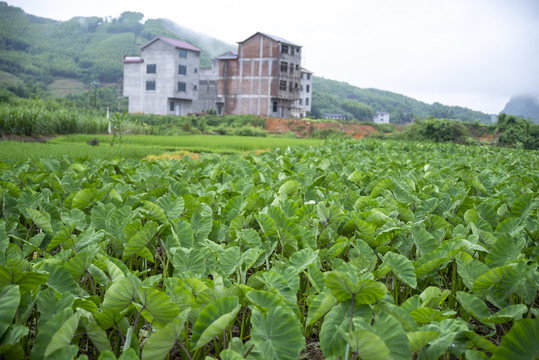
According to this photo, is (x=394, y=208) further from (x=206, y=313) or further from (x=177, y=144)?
(x=177, y=144)

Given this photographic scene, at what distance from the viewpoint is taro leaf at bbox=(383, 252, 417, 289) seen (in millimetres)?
1275

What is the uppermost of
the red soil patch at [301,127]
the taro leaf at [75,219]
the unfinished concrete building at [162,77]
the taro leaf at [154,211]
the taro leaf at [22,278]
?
the unfinished concrete building at [162,77]

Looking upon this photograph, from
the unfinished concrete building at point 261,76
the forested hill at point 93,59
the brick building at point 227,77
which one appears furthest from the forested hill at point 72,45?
the unfinished concrete building at point 261,76

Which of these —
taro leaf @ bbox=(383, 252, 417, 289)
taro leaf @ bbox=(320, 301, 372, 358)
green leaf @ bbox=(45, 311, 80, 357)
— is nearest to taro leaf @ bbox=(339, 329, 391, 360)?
taro leaf @ bbox=(320, 301, 372, 358)

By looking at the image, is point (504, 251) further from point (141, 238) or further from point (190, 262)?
point (141, 238)

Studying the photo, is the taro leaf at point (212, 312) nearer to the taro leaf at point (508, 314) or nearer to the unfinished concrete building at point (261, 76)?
the taro leaf at point (508, 314)

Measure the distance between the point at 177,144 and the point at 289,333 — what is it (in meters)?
17.7

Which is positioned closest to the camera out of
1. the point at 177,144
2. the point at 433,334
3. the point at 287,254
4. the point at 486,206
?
the point at 433,334

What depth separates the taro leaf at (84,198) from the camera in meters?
2.12

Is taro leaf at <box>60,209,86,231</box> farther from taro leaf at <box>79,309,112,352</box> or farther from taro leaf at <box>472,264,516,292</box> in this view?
taro leaf at <box>472,264,516,292</box>

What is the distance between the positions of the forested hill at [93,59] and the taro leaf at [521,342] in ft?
262

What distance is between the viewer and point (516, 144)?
67.8 feet

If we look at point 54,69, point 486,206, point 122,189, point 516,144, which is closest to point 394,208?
point 486,206

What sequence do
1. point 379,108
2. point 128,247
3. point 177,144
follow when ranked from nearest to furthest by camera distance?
point 128,247, point 177,144, point 379,108
